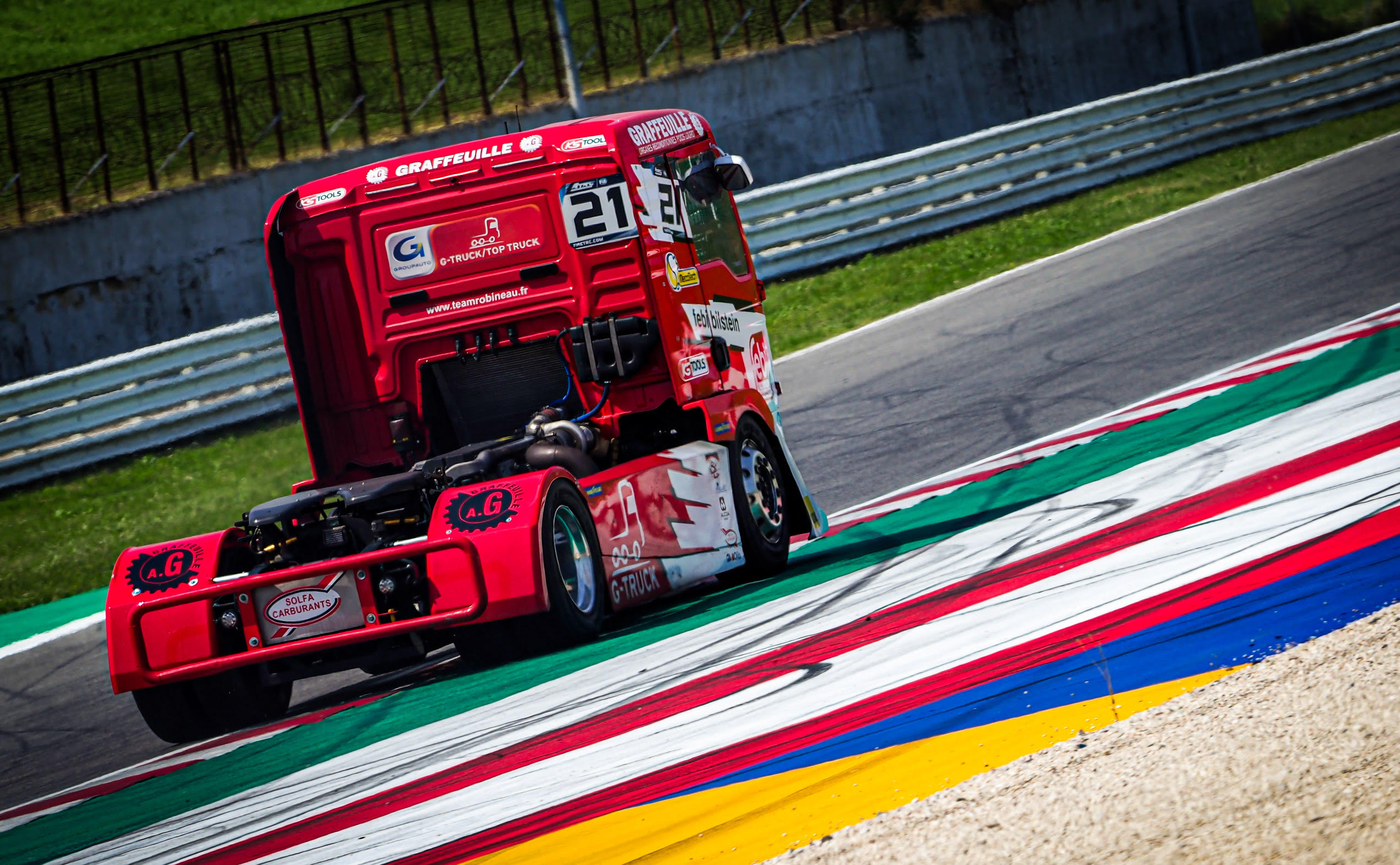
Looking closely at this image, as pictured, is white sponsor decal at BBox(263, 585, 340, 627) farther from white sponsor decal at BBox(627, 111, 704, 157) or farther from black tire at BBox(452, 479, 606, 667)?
white sponsor decal at BBox(627, 111, 704, 157)

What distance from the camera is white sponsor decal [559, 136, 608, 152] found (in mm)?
7676

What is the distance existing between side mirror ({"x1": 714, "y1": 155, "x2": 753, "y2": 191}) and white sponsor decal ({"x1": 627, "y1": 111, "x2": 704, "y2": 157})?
22 cm

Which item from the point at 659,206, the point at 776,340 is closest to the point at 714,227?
the point at 659,206

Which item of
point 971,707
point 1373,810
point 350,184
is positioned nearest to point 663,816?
point 971,707

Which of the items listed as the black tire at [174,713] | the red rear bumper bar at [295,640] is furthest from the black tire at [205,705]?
the red rear bumper bar at [295,640]

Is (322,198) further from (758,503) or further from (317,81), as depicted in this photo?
(317,81)

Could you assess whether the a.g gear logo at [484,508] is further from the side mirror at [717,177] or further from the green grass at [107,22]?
the green grass at [107,22]

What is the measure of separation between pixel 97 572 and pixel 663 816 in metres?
8.78

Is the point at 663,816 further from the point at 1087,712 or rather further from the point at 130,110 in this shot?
the point at 130,110

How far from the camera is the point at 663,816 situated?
140 inches

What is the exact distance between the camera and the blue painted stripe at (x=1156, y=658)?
3.75 meters

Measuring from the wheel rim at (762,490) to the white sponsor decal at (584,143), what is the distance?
1821 millimetres

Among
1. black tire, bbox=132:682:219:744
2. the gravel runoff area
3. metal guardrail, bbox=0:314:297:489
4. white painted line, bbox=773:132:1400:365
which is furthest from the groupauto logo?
white painted line, bbox=773:132:1400:365

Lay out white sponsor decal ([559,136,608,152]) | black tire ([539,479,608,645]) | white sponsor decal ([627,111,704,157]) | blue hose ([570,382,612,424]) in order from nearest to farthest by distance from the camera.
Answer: black tire ([539,479,608,645]) < blue hose ([570,382,612,424]) < white sponsor decal ([559,136,608,152]) < white sponsor decal ([627,111,704,157])
